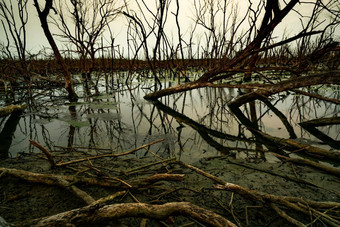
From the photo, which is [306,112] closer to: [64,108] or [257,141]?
[257,141]

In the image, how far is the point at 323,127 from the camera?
208 cm

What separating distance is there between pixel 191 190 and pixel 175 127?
1.26 m

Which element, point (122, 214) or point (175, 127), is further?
point (175, 127)

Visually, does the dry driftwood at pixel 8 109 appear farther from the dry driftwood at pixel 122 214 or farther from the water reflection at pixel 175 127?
the dry driftwood at pixel 122 214

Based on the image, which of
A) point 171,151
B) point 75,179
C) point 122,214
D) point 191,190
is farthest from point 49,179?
point 171,151

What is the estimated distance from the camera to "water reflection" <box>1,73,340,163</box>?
168 cm

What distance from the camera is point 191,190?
38.9 inches

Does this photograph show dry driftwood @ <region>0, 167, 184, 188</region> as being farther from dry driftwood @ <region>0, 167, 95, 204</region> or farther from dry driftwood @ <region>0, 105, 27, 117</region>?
dry driftwood @ <region>0, 105, 27, 117</region>

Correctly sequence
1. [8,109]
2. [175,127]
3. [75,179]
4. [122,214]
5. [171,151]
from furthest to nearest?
[8,109] → [175,127] → [171,151] → [75,179] → [122,214]

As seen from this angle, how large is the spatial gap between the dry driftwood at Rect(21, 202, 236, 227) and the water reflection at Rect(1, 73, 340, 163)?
0.83m

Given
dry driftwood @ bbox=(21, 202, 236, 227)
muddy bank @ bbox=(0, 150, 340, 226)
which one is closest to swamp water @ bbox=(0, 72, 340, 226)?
muddy bank @ bbox=(0, 150, 340, 226)

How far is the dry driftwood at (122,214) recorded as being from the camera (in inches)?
21.0

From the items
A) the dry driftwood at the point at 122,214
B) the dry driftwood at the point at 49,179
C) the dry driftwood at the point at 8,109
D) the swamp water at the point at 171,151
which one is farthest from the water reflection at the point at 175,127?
the dry driftwood at the point at 122,214

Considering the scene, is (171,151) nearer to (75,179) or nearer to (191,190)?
(191,190)
